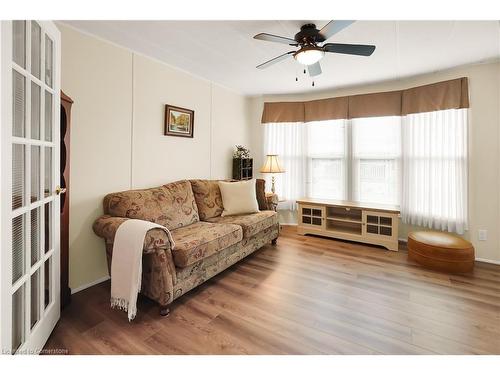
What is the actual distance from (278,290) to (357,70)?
288 cm

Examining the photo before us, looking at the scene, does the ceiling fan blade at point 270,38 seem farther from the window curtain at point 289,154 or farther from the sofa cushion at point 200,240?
the window curtain at point 289,154

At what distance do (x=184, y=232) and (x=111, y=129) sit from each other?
128 centimetres

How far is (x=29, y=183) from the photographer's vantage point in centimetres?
132

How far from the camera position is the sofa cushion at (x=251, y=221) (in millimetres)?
2709

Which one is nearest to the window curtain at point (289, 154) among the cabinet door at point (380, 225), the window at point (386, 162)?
the window at point (386, 162)

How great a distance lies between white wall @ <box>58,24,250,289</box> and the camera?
84.8 inches

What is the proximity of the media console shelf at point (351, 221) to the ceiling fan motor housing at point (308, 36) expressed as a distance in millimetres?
2290

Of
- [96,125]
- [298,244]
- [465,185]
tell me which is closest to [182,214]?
[96,125]

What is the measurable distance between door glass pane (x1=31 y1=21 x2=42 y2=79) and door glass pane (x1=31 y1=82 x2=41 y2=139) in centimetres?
8

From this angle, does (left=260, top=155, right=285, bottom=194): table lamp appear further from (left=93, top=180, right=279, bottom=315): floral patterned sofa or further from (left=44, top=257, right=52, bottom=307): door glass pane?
(left=44, top=257, right=52, bottom=307): door glass pane

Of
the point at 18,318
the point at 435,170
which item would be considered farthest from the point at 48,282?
the point at 435,170

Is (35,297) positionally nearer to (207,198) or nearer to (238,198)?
(207,198)
